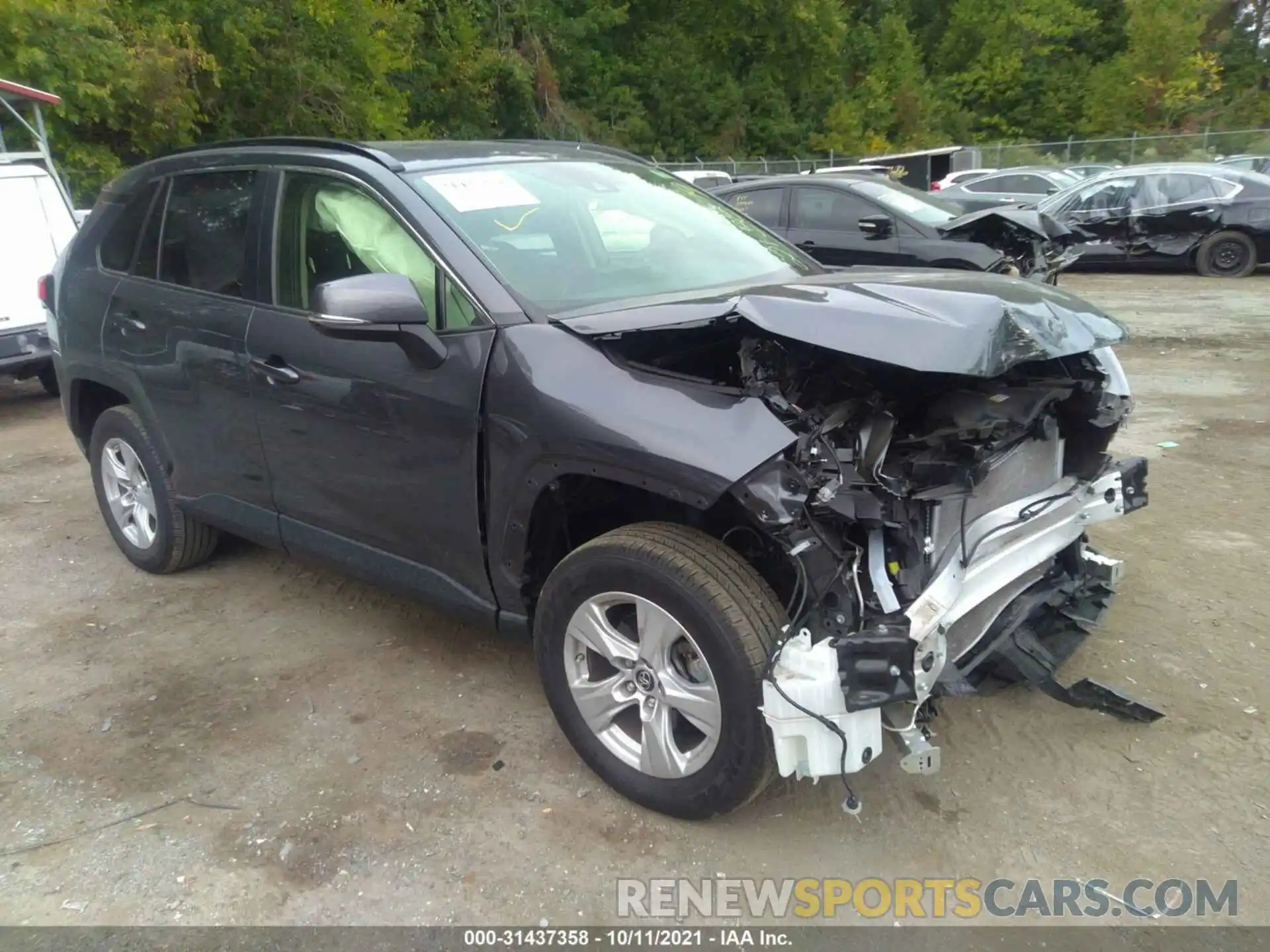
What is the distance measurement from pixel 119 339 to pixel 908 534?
3.54 meters

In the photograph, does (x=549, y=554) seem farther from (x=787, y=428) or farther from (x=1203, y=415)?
(x=1203, y=415)

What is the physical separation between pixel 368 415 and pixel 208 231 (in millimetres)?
1378

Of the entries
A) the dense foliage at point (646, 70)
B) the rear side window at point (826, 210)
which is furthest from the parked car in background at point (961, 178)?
the dense foliage at point (646, 70)

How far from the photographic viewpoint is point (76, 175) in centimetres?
1494

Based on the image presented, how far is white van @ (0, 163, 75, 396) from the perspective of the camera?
8062mm

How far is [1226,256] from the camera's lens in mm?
13805

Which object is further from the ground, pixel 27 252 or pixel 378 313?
pixel 378 313

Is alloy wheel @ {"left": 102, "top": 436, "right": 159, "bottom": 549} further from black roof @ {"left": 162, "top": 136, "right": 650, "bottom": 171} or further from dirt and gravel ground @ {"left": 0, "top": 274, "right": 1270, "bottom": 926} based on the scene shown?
black roof @ {"left": 162, "top": 136, "right": 650, "bottom": 171}

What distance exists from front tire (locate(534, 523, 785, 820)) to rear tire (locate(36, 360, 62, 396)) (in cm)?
704

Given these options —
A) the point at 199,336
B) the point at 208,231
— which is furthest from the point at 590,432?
the point at 208,231

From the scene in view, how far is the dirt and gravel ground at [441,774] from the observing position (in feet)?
9.00

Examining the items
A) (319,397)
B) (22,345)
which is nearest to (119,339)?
(319,397)

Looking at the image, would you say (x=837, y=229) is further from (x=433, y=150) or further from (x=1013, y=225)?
(x=433, y=150)

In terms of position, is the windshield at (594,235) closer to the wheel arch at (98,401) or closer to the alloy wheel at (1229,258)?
the wheel arch at (98,401)
